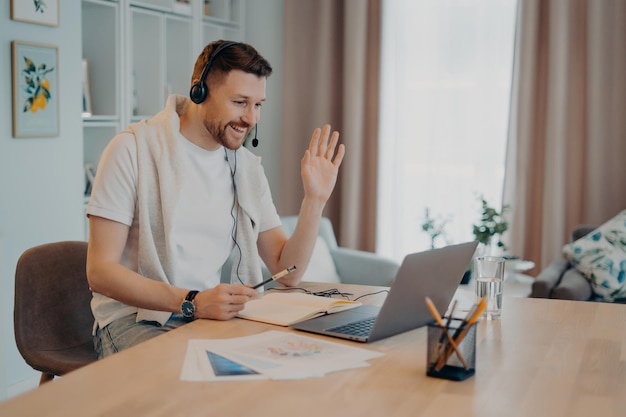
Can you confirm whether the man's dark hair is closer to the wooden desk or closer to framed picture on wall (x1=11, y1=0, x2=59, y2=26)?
the wooden desk

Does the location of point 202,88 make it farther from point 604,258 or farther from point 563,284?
point 604,258

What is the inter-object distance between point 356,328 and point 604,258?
2.38 meters

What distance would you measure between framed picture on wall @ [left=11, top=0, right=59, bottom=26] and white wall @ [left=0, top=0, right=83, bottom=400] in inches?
1.2

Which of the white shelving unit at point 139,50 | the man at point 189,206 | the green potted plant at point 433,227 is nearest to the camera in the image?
the man at point 189,206

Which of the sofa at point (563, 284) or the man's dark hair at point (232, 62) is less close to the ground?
the man's dark hair at point (232, 62)

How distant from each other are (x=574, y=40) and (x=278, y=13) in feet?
6.11

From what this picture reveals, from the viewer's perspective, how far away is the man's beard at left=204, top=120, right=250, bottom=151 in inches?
89.7

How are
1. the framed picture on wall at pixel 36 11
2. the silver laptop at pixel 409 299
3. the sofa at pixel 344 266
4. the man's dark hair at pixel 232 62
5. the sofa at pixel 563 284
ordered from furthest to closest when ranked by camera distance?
the sofa at pixel 344 266, the sofa at pixel 563 284, the framed picture on wall at pixel 36 11, the man's dark hair at pixel 232 62, the silver laptop at pixel 409 299

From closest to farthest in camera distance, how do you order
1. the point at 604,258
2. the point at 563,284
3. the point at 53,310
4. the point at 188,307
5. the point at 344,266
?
the point at 188,307
the point at 53,310
the point at 563,284
the point at 604,258
the point at 344,266

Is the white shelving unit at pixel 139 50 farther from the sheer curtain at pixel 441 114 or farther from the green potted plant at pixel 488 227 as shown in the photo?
the green potted plant at pixel 488 227

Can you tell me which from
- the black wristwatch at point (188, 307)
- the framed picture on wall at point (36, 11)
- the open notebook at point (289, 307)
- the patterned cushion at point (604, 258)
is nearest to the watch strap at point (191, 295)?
the black wristwatch at point (188, 307)

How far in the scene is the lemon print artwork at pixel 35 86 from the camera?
3416 mm

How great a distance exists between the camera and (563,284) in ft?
11.9

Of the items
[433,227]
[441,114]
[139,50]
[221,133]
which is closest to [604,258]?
[433,227]
